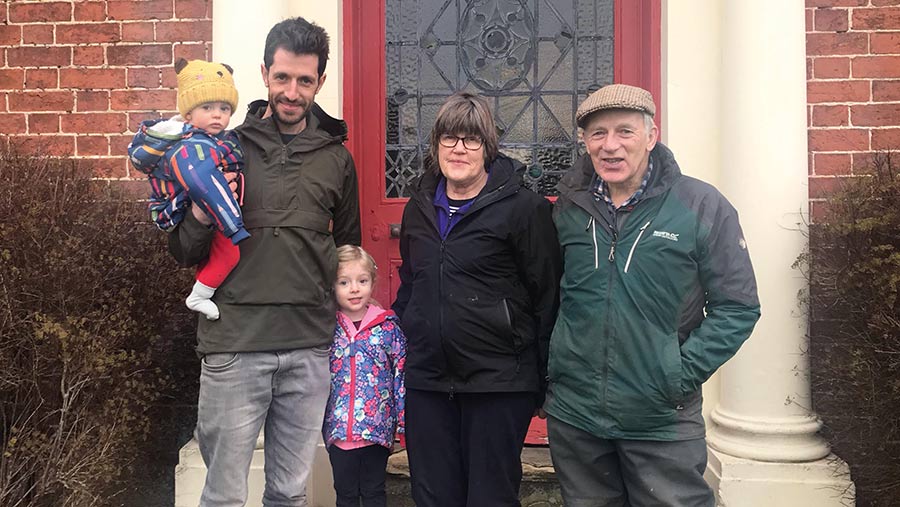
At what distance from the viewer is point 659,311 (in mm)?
2164

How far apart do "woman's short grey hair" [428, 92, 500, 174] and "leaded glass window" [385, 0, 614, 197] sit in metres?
1.32

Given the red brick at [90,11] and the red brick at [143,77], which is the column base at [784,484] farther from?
the red brick at [90,11]

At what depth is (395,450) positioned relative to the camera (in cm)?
377

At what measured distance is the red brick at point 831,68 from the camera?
3383 mm

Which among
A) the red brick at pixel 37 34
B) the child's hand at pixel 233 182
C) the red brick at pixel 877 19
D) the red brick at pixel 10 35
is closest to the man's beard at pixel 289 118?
the child's hand at pixel 233 182

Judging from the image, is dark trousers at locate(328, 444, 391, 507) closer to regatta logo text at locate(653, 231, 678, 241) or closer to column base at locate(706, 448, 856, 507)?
regatta logo text at locate(653, 231, 678, 241)

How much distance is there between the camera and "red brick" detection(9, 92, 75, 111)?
3826 millimetres

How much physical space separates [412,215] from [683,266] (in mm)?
993

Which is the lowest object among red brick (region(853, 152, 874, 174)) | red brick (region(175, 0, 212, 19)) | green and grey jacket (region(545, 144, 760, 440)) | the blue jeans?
the blue jeans

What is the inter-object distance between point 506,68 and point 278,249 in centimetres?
196

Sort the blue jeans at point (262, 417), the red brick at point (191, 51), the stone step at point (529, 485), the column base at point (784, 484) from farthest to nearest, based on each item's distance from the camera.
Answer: the red brick at point (191, 51) < the stone step at point (529, 485) < the column base at point (784, 484) < the blue jeans at point (262, 417)

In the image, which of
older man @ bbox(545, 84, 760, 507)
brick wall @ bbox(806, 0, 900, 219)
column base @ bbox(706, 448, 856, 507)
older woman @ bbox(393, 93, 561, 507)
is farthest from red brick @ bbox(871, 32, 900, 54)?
older woman @ bbox(393, 93, 561, 507)

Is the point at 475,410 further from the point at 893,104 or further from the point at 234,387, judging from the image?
the point at 893,104

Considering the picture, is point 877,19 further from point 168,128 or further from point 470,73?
point 168,128
